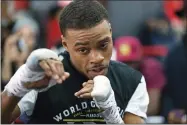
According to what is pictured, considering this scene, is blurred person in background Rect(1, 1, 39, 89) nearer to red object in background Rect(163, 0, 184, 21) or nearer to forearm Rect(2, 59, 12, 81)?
forearm Rect(2, 59, 12, 81)

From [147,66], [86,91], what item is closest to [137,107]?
[86,91]

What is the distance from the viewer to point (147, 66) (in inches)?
199

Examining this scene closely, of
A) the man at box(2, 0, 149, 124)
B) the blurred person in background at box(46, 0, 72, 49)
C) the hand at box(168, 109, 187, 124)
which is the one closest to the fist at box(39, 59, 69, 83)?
the man at box(2, 0, 149, 124)

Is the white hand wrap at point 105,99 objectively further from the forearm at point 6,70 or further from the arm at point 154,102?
the arm at point 154,102

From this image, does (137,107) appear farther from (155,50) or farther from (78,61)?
(155,50)

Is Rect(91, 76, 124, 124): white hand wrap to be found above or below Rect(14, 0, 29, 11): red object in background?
below

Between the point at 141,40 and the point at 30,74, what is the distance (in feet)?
13.1

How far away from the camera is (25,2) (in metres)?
6.54

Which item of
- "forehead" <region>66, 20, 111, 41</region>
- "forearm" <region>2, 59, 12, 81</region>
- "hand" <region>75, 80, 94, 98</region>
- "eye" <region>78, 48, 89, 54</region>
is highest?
"forehead" <region>66, 20, 111, 41</region>

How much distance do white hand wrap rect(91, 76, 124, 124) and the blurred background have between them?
1.66 feet

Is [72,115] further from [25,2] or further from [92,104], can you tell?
[25,2]

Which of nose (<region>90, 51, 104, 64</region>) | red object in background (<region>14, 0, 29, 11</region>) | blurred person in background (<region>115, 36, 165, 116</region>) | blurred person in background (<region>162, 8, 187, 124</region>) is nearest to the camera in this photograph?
nose (<region>90, 51, 104, 64</region>)

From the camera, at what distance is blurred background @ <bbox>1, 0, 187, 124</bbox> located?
14.5 ft

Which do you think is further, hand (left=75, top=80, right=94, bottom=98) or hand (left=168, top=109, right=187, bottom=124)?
hand (left=168, top=109, right=187, bottom=124)
